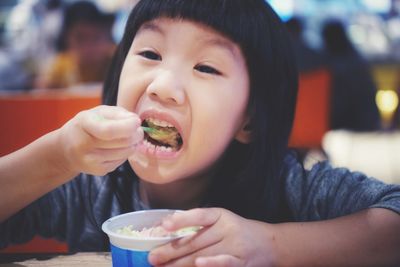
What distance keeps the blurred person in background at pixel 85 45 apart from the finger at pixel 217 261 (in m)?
3.10

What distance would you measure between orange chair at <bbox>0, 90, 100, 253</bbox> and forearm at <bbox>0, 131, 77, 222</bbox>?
2.03ft

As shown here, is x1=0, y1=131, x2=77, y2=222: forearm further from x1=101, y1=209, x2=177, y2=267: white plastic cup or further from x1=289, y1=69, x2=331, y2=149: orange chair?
x1=289, y1=69, x2=331, y2=149: orange chair

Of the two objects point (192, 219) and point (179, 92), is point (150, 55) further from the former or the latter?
point (192, 219)

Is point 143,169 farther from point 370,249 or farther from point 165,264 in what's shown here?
point 370,249

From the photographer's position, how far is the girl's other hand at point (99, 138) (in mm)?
798

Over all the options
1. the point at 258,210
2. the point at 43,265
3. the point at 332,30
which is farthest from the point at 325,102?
the point at 43,265

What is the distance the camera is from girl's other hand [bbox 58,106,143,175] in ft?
2.62

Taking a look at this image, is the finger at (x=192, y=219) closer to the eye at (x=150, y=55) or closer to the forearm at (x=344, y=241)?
the forearm at (x=344, y=241)

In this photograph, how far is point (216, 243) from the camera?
0.87 m

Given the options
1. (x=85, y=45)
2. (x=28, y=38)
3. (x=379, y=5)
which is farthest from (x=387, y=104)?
(x=28, y=38)

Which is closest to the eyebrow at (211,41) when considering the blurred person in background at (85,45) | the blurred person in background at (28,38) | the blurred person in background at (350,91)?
the blurred person in background at (85,45)

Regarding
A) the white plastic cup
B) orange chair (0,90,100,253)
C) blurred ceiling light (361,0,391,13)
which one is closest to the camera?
the white plastic cup

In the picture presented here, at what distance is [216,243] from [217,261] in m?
0.06

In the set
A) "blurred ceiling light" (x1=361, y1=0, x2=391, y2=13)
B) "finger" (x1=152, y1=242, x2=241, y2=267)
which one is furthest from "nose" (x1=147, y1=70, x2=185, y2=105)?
"blurred ceiling light" (x1=361, y1=0, x2=391, y2=13)
